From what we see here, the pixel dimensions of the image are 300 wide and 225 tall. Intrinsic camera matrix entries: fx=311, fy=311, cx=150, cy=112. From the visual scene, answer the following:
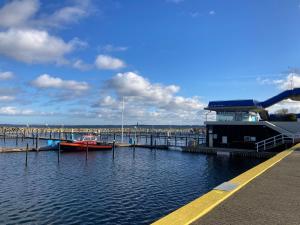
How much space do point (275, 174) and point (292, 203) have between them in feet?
20.4

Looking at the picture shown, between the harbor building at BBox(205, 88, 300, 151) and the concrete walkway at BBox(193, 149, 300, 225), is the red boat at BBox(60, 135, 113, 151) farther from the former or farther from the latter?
the concrete walkway at BBox(193, 149, 300, 225)

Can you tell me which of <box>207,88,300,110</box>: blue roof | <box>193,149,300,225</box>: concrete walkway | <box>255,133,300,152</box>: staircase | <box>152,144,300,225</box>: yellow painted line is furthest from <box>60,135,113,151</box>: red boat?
<box>152,144,300,225</box>: yellow painted line

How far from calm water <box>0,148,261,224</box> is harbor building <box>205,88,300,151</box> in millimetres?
7814

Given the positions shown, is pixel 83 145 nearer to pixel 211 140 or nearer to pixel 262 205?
pixel 211 140

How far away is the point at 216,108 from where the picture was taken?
51.2 m

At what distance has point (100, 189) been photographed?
2489cm

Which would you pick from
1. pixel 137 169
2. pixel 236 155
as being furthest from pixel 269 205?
pixel 236 155

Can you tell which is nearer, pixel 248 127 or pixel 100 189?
pixel 100 189

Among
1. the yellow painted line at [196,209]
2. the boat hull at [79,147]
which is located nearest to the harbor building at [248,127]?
the boat hull at [79,147]

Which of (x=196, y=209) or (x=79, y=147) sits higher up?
(x=196, y=209)

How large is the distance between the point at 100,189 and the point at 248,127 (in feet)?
101

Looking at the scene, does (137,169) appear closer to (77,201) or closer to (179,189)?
(179,189)

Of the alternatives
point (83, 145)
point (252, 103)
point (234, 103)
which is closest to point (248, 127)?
point (252, 103)

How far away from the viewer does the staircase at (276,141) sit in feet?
145
